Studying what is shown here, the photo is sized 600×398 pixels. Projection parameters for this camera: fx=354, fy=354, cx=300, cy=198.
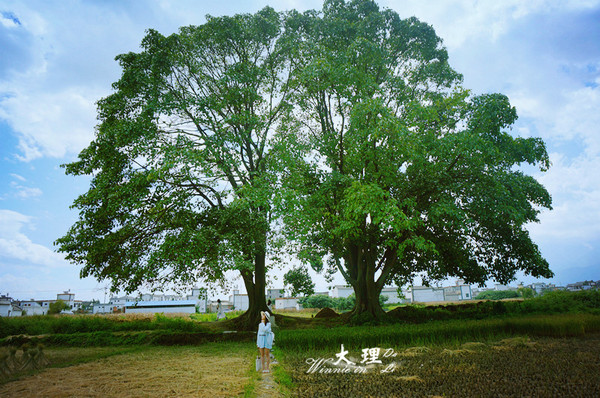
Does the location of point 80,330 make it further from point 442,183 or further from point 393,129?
point 442,183

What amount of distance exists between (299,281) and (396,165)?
9787mm

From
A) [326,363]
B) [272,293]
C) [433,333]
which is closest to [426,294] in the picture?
[272,293]

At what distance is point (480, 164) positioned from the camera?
550 inches

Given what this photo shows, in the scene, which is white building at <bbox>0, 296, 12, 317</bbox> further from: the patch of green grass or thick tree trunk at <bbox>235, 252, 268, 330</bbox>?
the patch of green grass

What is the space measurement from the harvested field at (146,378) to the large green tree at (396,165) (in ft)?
19.8

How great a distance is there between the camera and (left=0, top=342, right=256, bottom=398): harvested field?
6.01m

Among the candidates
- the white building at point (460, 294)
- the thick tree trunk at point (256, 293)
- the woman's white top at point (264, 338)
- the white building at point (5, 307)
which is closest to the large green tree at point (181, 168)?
the thick tree trunk at point (256, 293)

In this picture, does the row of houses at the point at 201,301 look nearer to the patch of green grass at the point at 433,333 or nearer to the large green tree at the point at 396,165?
the large green tree at the point at 396,165

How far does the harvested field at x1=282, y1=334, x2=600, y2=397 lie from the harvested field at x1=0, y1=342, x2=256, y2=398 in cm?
133

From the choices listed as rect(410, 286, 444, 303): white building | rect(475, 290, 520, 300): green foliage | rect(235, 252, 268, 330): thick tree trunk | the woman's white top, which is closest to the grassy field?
the woman's white top

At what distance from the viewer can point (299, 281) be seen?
70.1 feet

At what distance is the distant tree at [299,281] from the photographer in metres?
21.3

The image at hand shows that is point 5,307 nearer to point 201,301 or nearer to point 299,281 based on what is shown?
point 201,301

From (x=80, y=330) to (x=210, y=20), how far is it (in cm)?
1546
